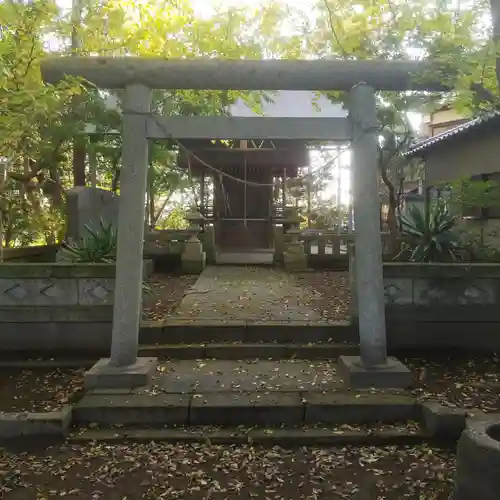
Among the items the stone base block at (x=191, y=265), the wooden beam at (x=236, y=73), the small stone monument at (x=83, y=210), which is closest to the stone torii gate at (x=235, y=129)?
the wooden beam at (x=236, y=73)

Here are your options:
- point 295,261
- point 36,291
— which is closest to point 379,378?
point 36,291

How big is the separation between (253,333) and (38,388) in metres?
2.59

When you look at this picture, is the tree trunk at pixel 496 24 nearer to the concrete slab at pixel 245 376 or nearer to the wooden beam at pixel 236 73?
the wooden beam at pixel 236 73

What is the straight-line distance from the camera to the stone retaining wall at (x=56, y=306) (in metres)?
6.13

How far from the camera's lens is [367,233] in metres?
5.29

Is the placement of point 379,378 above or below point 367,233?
below

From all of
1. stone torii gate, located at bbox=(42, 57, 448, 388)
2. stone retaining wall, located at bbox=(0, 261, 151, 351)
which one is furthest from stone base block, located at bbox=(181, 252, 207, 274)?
stone torii gate, located at bbox=(42, 57, 448, 388)

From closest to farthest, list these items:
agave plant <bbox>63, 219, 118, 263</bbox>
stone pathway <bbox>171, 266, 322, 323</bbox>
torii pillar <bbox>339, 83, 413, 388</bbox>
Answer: torii pillar <bbox>339, 83, 413, 388</bbox>
stone pathway <bbox>171, 266, 322, 323</bbox>
agave plant <bbox>63, 219, 118, 263</bbox>

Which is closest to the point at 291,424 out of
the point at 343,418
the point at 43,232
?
the point at 343,418

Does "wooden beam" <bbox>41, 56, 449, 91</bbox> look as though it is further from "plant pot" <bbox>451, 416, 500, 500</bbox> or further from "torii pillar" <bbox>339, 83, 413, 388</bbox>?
"plant pot" <bbox>451, 416, 500, 500</bbox>

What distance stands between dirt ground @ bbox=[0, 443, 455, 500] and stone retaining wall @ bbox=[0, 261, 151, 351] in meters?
2.13

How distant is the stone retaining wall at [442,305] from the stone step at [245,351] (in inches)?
27.5

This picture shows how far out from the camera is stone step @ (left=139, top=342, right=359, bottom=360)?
6.06 m

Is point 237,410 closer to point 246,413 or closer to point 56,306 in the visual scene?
point 246,413
